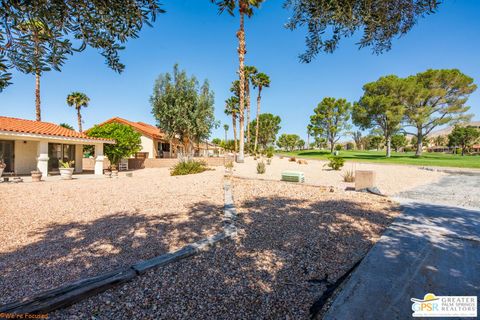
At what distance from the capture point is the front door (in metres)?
15.3

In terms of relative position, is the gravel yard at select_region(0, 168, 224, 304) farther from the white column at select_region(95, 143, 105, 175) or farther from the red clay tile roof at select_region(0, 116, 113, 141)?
the white column at select_region(95, 143, 105, 175)

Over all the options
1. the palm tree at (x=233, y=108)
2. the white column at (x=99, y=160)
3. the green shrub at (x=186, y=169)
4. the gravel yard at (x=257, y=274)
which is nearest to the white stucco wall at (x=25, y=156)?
the white column at (x=99, y=160)

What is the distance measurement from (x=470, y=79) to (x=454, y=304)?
153ft

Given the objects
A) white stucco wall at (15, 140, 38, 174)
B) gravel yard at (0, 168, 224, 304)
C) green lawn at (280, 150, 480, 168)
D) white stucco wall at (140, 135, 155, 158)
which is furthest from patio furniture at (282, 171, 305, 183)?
white stucco wall at (140, 135, 155, 158)

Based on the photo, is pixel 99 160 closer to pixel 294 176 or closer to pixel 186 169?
pixel 186 169

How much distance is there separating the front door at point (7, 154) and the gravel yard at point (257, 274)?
1859cm

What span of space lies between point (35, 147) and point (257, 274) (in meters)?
20.9

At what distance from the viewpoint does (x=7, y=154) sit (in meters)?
15.5

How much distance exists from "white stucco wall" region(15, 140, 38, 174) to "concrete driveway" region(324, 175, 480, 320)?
21.4 meters

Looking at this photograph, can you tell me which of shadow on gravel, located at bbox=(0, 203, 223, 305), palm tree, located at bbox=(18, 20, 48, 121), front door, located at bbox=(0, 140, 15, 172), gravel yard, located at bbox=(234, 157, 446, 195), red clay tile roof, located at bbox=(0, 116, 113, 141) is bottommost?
shadow on gravel, located at bbox=(0, 203, 223, 305)

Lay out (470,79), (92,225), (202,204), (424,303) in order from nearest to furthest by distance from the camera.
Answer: (424,303) → (92,225) → (202,204) → (470,79)

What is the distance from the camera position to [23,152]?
16297 millimetres

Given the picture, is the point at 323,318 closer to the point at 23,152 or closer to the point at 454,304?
the point at 454,304

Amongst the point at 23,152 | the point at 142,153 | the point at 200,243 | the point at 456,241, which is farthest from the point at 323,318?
the point at 142,153
